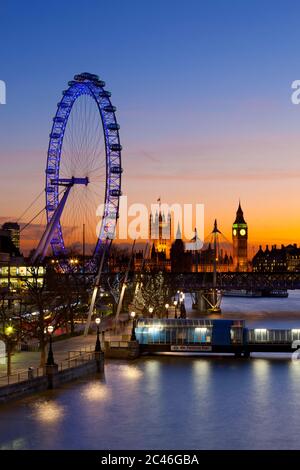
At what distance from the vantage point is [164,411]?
36.2 m

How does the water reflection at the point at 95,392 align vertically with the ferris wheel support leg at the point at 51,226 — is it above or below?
below

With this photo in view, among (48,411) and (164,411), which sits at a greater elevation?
(48,411)

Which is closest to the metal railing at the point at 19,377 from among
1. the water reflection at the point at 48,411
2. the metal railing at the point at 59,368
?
the metal railing at the point at 59,368

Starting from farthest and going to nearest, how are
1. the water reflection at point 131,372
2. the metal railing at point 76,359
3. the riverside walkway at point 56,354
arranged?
the water reflection at point 131,372 → the metal railing at point 76,359 → the riverside walkway at point 56,354

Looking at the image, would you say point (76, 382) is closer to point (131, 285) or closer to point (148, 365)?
point (148, 365)

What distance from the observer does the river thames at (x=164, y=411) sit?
30.1 m

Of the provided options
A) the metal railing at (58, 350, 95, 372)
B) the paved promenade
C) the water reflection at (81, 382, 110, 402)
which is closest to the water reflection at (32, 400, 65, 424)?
the water reflection at (81, 382, 110, 402)

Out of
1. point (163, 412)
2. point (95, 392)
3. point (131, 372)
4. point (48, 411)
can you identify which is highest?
point (131, 372)

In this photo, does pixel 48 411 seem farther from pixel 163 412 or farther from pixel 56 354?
pixel 56 354

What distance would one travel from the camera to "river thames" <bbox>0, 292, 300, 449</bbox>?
3011 centimetres

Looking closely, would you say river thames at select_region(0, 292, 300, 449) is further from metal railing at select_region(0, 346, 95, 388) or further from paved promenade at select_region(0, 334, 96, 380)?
paved promenade at select_region(0, 334, 96, 380)

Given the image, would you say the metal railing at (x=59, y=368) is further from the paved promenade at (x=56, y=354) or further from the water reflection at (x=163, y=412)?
the water reflection at (x=163, y=412)

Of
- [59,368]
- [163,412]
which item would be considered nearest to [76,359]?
[59,368]
